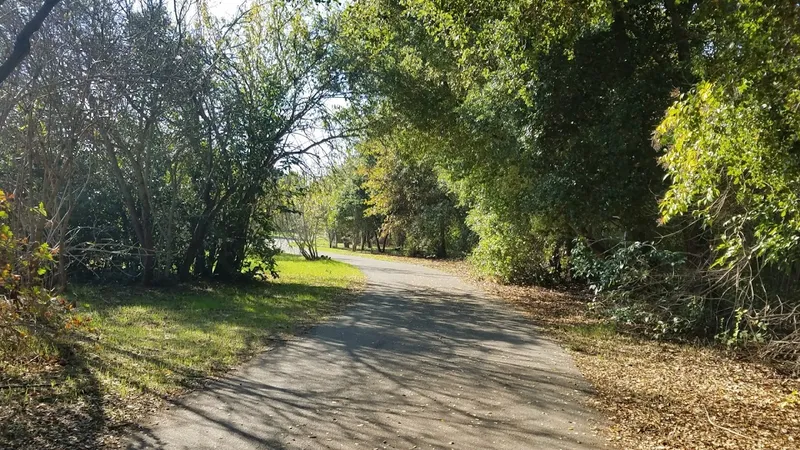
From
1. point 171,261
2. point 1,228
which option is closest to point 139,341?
point 1,228

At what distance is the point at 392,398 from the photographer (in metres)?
6.51

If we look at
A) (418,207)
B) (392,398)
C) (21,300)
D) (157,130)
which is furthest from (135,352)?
(418,207)

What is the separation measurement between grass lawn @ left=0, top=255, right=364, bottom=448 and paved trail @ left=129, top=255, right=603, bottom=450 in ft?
1.67

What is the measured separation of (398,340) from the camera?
10.0 m

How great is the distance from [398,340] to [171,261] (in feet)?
30.1

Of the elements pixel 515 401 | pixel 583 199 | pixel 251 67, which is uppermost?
pixel 251 67

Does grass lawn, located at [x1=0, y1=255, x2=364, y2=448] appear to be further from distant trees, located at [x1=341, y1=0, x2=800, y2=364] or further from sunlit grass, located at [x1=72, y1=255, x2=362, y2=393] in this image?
distant trees, located at [x1=341, y1=0, x2=800, y2=364]

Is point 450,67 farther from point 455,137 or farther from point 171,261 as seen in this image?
point 171,261

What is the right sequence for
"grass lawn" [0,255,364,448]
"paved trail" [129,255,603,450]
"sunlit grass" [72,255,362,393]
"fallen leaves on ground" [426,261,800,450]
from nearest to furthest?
"paved trail" [129,255,603,450]
"grass lawn" [0,255,364,448]
"fallen leaves on ground" [426,261,800,450]
"sunlit grass" [72,255,362,393]

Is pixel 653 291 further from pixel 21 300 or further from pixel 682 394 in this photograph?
pixel 21 300

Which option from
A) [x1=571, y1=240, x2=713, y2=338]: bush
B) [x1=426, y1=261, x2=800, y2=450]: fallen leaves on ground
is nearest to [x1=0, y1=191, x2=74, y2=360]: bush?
[x1=426, y1=261, x2=800, y2=450]: fallen leaves on ground

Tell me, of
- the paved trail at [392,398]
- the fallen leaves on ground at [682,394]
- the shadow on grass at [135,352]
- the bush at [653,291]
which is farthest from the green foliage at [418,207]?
the paved trail at [392,398]

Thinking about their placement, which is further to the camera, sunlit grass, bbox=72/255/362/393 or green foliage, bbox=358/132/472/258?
green foliage, bbox=358/132/472/258

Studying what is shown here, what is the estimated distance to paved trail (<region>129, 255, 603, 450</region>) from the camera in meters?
5.26
